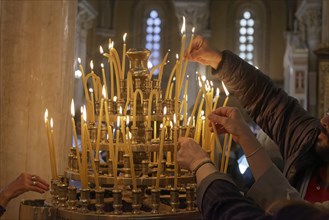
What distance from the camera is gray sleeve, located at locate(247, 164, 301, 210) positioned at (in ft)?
5.13

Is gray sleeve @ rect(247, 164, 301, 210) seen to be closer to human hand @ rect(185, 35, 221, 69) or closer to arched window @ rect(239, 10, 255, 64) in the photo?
human hand @ rect(185, 35, 221, 69)

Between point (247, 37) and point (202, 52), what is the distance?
18.1m

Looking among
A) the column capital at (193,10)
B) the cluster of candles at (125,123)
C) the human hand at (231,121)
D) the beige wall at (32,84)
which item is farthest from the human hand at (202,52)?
the column capital at (193,10)

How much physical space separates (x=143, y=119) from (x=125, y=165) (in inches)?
6.8

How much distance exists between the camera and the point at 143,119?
179 centimetres

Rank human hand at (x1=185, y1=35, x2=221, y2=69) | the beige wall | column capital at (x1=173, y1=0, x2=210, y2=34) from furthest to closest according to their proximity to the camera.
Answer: column capital at (x1=173, y1=0, x2=210, y2=34), the beige wall, human hand at (x1=185, y1=35, x2=221, y2=69)

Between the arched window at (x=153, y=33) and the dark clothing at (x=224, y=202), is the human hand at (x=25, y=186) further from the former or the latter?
the arched window at (x=153, y=33)

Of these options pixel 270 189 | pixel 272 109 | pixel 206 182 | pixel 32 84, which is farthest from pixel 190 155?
pixel 32 84

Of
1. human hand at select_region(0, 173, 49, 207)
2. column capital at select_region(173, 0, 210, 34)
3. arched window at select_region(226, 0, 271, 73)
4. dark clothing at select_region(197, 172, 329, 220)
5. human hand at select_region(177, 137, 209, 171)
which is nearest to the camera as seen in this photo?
dark clothing at select_region(197, 172, 329, 220)

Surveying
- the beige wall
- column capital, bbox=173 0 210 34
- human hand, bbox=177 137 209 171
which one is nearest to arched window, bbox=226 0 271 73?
column capital, bbox=173 0 210 34

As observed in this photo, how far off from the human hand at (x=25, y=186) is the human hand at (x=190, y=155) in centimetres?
62

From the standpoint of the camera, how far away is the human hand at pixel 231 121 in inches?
65.6

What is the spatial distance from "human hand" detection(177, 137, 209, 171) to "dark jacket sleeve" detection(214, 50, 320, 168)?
765mm

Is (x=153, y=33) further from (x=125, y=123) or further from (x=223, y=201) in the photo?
(x=223, y=201)
